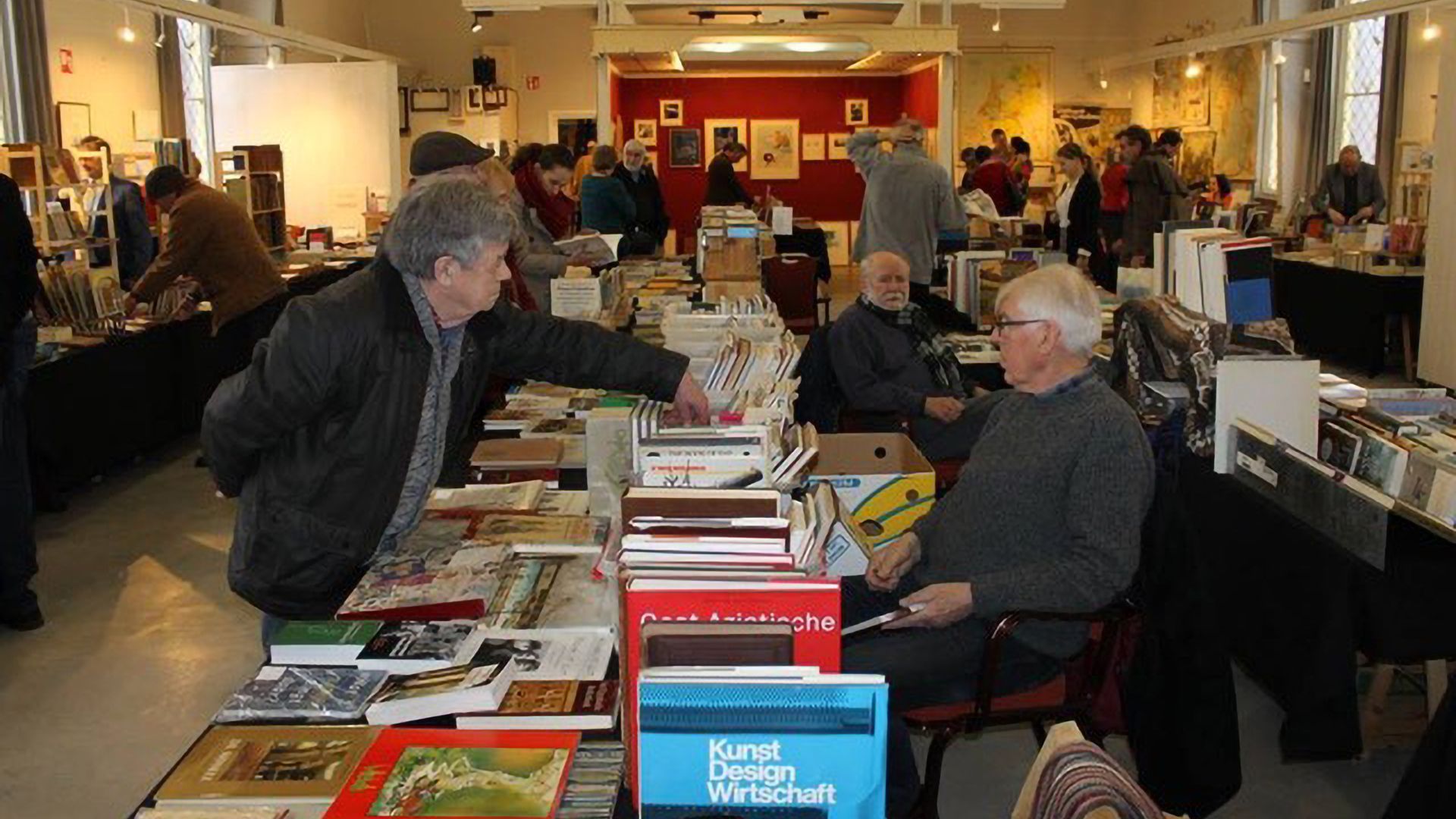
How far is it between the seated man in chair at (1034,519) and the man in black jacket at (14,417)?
3.42 meters

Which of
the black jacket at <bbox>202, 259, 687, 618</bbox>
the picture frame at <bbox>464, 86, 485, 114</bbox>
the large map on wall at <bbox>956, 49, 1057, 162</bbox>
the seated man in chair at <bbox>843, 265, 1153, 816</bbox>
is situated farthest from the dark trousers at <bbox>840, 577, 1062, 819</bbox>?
the large map on wall at <bbox>956, 49, 1057, 162</bbox>

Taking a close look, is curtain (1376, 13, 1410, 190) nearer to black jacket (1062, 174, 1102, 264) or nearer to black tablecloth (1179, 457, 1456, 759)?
black jacket (1062, 174, 1102, 264)

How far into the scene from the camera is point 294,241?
14.0m

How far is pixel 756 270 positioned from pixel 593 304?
1.71 metres

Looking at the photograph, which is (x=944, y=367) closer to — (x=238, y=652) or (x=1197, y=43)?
(x=238, y=652)

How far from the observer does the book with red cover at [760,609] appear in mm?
1816

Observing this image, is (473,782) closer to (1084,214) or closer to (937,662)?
(937,662)

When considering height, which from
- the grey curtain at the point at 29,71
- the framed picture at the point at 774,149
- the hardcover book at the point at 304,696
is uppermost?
the grey curtain at the point at 29,71

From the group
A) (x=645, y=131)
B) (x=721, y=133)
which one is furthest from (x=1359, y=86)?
(x=645, y=131)

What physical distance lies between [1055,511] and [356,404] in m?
1.49

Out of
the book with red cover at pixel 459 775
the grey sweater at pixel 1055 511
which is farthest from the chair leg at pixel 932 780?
the book with red cover at pixel 459 775

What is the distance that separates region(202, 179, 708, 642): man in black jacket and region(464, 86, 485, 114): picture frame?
630 inches

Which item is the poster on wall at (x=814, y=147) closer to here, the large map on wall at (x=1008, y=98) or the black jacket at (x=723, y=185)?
the large map on wall at (x=1008, y=98)

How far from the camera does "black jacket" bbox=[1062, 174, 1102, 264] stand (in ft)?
39.5
